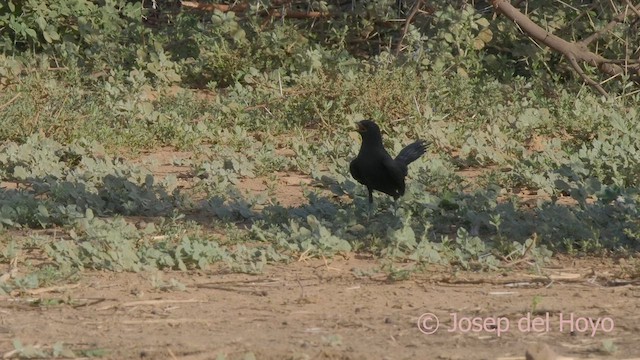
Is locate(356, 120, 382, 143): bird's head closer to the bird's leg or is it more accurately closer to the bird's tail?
the bird's tail

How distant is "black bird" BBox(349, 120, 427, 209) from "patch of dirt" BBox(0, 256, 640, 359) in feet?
3.21

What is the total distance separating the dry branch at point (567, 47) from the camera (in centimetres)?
995

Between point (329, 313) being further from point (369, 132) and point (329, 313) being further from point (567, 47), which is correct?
point (567, 47)

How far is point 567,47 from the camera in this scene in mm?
9977

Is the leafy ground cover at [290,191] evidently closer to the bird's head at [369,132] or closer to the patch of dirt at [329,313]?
the patch of dirt at [329,313]

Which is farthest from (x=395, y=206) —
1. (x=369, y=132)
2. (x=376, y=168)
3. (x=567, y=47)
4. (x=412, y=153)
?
(x=567, y=47)

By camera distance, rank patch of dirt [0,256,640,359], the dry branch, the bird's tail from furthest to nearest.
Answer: the dry branch → the bird's tail → patch of dirt [0,256,640,359]

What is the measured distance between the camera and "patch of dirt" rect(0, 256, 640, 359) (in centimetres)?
446

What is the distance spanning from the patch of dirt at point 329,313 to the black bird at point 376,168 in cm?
98

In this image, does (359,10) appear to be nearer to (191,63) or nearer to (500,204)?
(191,63)

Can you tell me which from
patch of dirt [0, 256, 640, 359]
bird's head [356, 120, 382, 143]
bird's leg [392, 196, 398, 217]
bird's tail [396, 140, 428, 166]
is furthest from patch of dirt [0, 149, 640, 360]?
bird's tail [396, 140, 428, 166]

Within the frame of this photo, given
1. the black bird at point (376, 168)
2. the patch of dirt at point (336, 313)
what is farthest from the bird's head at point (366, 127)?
the patch of dirt at point (336, 313)

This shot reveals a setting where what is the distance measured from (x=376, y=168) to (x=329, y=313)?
6.52ft

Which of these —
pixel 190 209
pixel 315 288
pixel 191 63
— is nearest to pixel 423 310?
pixel 315 288
